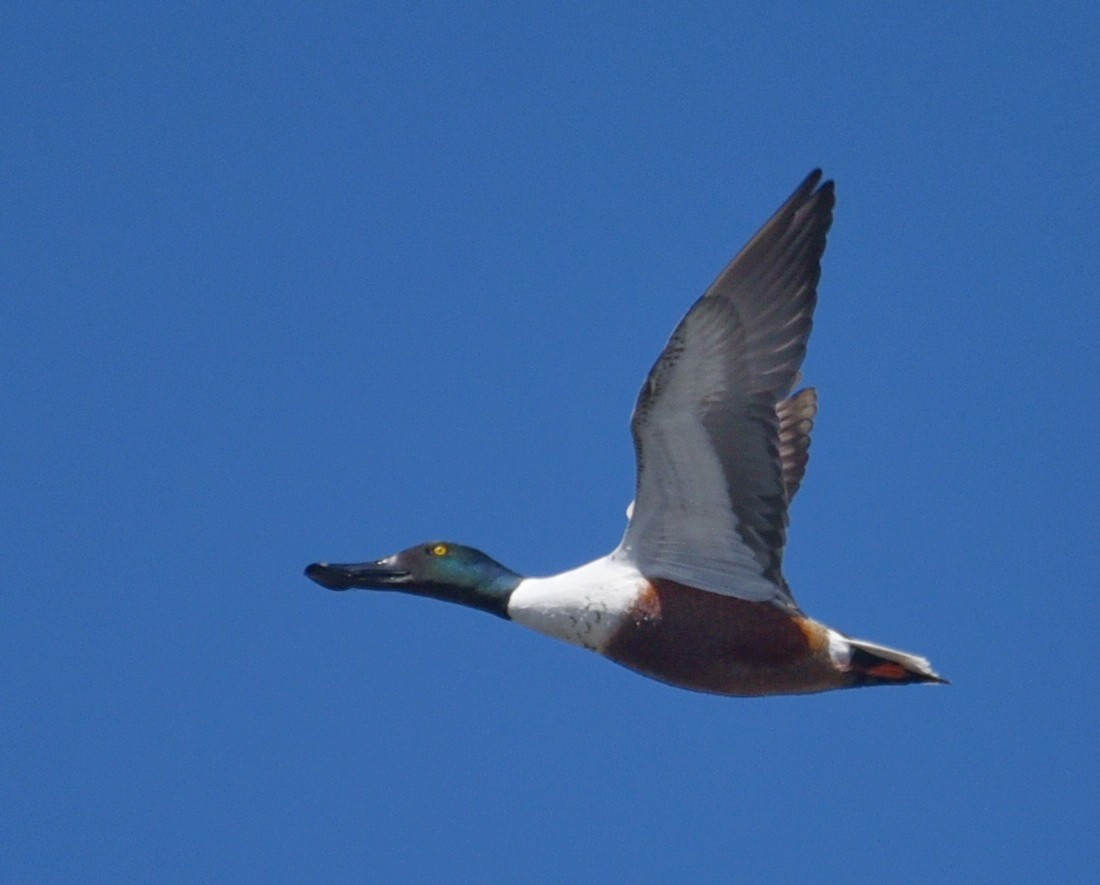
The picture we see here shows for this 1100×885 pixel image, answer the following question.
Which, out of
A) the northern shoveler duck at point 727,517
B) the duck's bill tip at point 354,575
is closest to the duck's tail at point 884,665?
the northern shoveler duck at point 727,517

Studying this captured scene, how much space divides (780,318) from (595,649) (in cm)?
208

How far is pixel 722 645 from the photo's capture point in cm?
1149

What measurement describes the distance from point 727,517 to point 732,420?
0.56 metres

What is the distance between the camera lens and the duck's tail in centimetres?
1152

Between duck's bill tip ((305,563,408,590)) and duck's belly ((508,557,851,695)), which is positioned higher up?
duck's bill tip ((305,563,408,590))

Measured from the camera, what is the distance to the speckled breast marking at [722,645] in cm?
1147

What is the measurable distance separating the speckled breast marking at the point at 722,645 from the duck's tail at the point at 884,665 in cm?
13

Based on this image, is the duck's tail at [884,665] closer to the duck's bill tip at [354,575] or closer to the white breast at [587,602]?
the white breast at [587,602]

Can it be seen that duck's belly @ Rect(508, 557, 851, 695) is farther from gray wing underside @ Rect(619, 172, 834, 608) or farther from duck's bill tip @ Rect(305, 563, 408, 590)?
duck's bill tip @ Rect(305, 563, 408, 590)

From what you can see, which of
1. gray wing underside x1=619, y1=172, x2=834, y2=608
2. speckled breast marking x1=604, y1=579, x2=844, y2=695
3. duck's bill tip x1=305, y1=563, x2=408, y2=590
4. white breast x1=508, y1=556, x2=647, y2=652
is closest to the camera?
gray wing underside x1=619, y1=172, x2=834, y2=608

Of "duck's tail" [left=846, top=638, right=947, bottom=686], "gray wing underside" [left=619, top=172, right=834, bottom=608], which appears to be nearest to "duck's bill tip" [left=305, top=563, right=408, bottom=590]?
"gray wing underside" [left=619, top=172, right=834, bottom=608]

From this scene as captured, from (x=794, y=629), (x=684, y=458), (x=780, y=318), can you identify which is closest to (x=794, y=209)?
(x=780, y=318)

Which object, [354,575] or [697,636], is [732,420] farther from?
[354,575]

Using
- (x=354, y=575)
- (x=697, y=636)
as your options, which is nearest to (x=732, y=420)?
(x=697, y=636)
